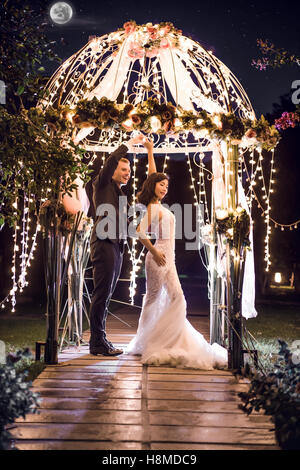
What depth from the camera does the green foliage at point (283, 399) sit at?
2.46 meters

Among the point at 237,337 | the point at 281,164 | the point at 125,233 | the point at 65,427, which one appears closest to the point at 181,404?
the point at 65,427

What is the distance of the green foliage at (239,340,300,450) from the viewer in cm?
246

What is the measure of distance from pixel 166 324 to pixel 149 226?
3.24 feet

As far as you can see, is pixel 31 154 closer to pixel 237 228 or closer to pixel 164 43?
pixel 237 228

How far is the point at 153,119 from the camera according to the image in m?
4.39

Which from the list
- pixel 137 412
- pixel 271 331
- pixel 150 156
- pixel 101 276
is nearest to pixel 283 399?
pixel 137 412

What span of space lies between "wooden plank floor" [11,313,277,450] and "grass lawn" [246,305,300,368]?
135 cm

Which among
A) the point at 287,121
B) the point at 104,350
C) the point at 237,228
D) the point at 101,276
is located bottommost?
the point at 104,350

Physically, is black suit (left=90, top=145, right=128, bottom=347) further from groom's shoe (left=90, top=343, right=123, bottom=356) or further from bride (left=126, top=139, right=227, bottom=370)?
bride (left=126, top=139, right=227, bottom=370)

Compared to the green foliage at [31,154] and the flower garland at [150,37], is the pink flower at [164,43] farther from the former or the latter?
the green foliage at [31,154]

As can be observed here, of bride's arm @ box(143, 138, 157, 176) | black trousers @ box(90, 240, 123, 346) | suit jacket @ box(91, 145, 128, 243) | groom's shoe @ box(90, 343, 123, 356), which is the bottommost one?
groom's shoe @ box(90, 343, 123, 356)

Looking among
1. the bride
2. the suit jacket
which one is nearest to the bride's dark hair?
the bride
